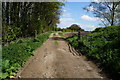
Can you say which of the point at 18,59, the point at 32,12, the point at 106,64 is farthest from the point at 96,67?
the point at 32,12

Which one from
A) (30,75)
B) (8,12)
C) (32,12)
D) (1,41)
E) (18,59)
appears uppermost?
(32,12)

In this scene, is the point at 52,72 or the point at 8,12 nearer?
the point at 52,72

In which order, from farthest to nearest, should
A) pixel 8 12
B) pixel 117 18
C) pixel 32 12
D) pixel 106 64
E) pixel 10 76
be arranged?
1. pixel 117 18
2. pixel 32 12
3. pixel 8 12
4. pixel 106 64
5. pixel 10 76

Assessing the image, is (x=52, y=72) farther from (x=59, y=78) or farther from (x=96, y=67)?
(x=96, y=67)

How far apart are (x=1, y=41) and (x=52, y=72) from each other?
15.4 ft

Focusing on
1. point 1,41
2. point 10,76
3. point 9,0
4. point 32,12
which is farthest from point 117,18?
point 10,76

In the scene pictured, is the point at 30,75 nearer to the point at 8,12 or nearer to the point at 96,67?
the point at 96,67

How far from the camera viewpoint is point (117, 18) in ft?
68.9

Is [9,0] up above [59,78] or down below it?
above

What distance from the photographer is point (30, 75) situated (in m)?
4.66

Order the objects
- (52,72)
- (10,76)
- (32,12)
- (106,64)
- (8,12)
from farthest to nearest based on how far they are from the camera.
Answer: (32,12), (8,12), (106,64), (52,72), (10,76)

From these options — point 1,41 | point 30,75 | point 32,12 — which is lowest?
point 30,75

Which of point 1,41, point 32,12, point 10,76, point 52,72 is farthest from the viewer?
point 32,12

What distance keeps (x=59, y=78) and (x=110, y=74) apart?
2136 millimetres
